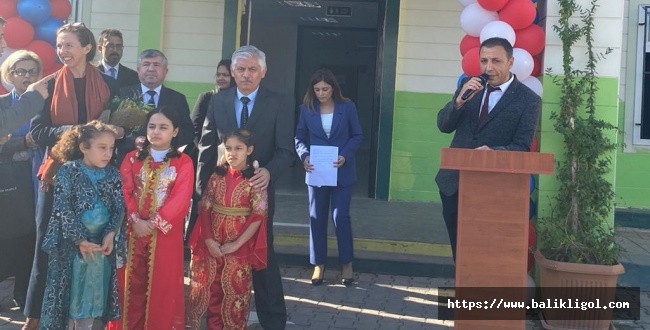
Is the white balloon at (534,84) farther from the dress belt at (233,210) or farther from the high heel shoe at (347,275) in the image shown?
the dress belt at (233,210)

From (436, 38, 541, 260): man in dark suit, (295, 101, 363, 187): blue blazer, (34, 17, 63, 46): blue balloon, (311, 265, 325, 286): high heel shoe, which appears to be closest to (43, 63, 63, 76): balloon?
(34, 17, 63, 46): blue balloon

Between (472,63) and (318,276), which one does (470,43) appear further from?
(318,276)

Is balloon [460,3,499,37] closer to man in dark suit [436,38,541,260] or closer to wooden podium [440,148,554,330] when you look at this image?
man in dark suit [436,38,541,260]

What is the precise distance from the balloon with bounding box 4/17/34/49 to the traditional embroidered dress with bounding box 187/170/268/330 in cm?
239

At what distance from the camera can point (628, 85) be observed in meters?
8.84

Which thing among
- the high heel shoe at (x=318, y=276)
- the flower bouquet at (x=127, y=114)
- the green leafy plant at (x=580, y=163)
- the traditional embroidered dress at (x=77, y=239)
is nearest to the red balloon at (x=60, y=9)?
the flower bouquet at (x=127, y=114)

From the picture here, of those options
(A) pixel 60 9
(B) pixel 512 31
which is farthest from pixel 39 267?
(B) pixel 512 31

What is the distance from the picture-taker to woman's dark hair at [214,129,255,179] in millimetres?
4391

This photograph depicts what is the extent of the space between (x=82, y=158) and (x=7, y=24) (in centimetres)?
224

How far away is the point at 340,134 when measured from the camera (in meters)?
5.98

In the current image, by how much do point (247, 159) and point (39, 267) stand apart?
4.75 feet

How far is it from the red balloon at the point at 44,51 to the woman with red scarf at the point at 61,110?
138 cm

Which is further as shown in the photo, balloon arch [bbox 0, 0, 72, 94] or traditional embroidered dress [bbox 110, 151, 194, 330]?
balloon arch [bbox 0, 0, 72, 94]

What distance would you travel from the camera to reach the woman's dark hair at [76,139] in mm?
4035
